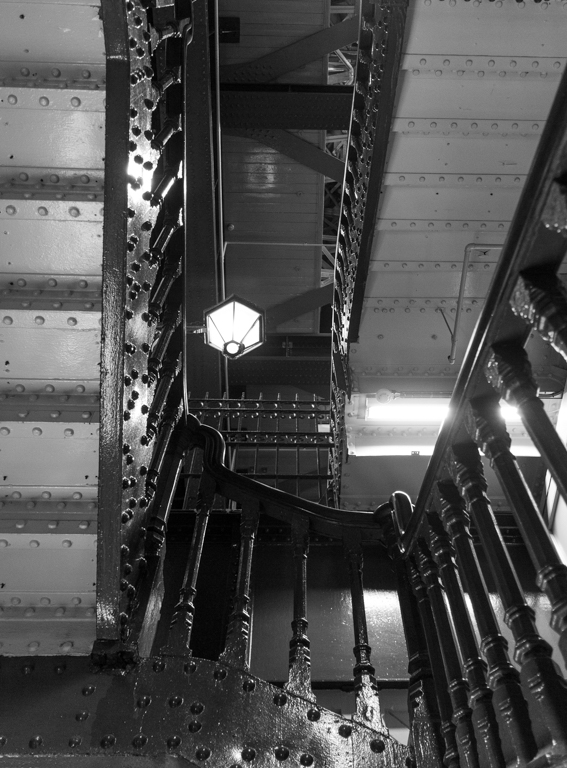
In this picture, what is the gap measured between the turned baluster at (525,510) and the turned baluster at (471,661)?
1.32ft

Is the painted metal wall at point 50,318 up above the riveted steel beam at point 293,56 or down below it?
below

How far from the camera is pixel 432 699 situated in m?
2.50

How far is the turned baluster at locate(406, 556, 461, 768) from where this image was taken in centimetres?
217

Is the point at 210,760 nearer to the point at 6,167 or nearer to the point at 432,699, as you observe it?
the point at 432,699

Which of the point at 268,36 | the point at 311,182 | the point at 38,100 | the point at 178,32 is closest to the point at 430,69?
the point at 178,32

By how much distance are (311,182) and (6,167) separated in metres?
8.00

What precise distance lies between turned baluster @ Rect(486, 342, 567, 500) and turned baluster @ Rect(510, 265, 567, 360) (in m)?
0.17

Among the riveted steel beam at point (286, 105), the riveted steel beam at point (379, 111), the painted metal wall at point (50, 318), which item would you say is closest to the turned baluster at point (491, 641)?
the painted metal wall at point (50, 318)

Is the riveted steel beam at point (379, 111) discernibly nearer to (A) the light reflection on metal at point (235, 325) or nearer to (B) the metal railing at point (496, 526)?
(A) the light reflection on metal at point (235, 325)

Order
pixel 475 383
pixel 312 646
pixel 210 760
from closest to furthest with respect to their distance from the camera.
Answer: pixel 475 383 < pixel 210 760 < pixel 312 646

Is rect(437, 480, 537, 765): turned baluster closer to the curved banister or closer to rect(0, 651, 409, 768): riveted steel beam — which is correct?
rect(0, 651, 409, 768): riveted steel beam

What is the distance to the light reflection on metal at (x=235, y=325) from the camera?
620 centimetres

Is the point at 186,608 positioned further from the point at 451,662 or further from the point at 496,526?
the point at 496,526

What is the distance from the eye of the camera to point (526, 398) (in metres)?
1.88
